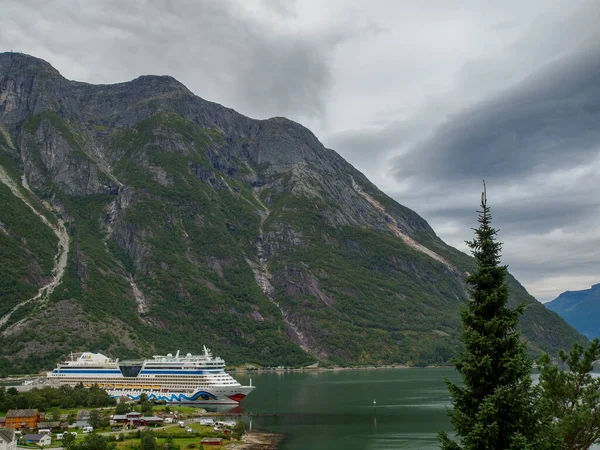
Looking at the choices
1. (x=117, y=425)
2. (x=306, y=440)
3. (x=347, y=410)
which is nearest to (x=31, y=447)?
(x=117, y=425)

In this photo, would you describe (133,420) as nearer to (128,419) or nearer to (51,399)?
(128,419)

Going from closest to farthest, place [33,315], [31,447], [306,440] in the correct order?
[31,447] → [306,440] → [33,315]

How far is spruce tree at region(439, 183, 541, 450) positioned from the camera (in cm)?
2058

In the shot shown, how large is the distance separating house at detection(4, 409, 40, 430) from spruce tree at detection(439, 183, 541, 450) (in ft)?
237

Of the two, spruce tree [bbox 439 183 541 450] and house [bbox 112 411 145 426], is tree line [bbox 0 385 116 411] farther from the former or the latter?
spruce tree [bbox 439 183 541 450]

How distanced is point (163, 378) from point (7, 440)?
76.1 m

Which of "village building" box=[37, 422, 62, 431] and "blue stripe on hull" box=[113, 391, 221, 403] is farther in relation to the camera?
"blue stripe on hull" box=[113, 391, 221, 403]

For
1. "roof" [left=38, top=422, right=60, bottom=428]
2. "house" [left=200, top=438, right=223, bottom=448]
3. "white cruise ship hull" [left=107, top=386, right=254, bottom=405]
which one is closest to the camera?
"house" [left=200, top=438, right=223, bottom=448]

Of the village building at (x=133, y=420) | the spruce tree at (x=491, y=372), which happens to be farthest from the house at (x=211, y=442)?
the spruce tree at (x=491, y=372)

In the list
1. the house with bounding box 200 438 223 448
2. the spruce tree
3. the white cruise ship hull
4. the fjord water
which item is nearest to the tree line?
the white cruise ship hull

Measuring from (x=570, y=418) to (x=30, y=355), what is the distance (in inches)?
6842

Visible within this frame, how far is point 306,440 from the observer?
7756 cm

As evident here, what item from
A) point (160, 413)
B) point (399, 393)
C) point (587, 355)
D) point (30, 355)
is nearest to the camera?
point (587, 355)

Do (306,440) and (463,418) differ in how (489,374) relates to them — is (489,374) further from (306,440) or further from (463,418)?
(306,440)
